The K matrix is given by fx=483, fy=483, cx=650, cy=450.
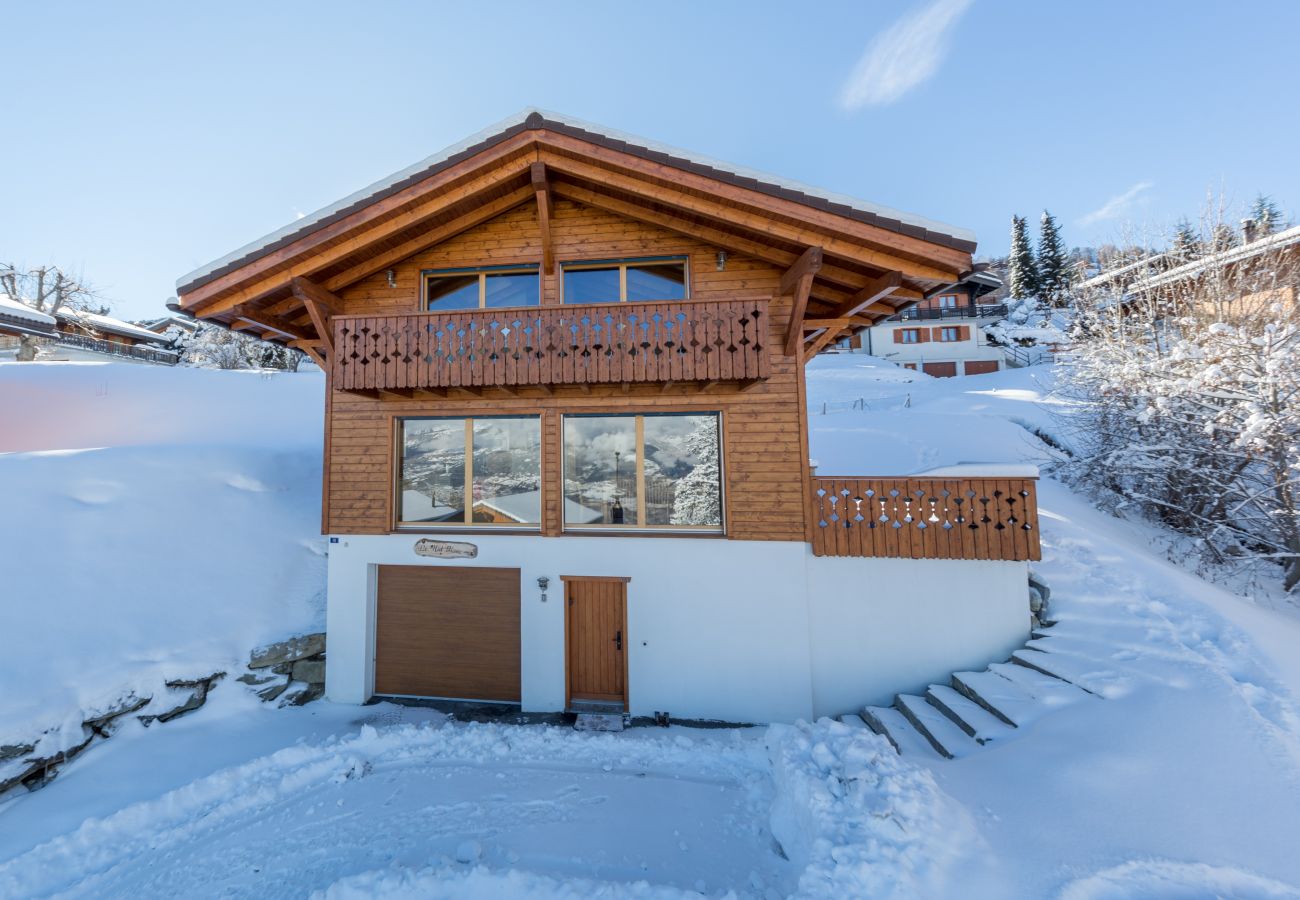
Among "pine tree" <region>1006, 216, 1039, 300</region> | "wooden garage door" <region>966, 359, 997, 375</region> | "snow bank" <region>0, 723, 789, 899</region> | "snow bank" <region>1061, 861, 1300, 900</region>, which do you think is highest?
"pine tree" <region>1006, 216, 1039, 300</region>

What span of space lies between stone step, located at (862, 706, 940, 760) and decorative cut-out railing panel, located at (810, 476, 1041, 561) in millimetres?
2213

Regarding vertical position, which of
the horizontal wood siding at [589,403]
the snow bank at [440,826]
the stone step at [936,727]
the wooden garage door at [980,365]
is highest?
the wooden garage door at [980,365]

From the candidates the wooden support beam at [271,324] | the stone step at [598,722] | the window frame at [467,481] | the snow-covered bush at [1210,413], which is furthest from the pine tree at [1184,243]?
the wooden support beam at [271,324]

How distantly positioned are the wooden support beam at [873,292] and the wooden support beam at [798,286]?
93cm

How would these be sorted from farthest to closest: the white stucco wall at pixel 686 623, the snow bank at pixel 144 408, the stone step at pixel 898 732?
the snow bank at pixel 144 408 → the white stucco wall at pixel 686 623 → the stone step at pixel 898 732

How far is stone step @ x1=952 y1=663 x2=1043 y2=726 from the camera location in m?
5.66

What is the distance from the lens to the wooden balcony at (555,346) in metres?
7.27

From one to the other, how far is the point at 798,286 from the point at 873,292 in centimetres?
120

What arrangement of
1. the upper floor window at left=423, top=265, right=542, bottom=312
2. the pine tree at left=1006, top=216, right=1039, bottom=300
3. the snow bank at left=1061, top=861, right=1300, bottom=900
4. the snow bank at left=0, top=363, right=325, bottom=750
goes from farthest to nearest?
the pine tree at left=1006, top=216, right=1039, bottom=300
the upper floor window at left=423, top=265, right=542, bottom=312
the snow bank at left=0, top=363, right=325, bottom=750
the snow bank at left=1061, top=861, right=1300, bottom=900

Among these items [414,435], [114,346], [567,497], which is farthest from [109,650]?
[114,346]

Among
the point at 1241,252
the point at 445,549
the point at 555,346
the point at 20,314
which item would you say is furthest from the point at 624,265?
the point at 20,314

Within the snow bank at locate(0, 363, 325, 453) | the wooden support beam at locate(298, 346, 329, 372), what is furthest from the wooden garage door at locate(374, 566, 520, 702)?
the snow bank at locate(0, 363, 325, 453)

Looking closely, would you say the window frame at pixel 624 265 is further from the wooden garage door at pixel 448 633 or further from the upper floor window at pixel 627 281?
the wooden garage door at pixel 448 633

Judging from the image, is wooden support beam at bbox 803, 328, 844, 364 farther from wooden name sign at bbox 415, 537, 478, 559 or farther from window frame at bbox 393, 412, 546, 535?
wooden name sign at bbox 415, 537, 478, 559
